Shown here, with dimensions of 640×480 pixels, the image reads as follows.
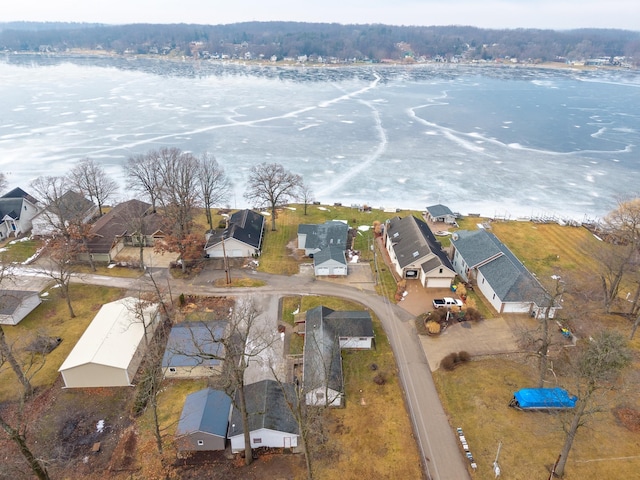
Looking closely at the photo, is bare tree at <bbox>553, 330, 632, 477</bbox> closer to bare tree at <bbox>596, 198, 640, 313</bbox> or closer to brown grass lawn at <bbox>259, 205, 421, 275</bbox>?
bare tree at <bbox>596, 198, 640, 313</bbox>

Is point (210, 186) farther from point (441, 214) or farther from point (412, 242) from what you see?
point (441, 214)

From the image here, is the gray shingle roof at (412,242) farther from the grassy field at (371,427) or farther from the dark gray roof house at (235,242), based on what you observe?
the dark gray roof house at (235,242)

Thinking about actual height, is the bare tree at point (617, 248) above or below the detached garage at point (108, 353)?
above

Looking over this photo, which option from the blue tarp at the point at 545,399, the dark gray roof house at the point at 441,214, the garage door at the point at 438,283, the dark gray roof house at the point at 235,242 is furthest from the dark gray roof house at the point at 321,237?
the blue tarp at the point at 545,399

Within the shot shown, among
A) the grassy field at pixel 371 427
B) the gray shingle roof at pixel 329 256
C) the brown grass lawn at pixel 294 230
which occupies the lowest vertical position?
the grassy field at pixel 371 427

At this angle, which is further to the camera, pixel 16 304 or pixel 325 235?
pixel 325 235

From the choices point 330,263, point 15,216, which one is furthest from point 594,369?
point 15,216
